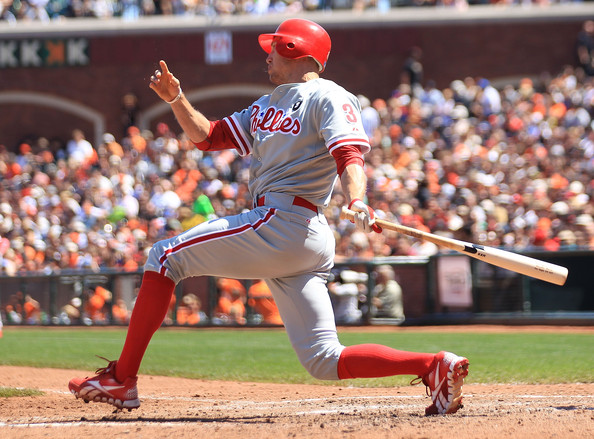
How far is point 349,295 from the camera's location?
12.3 meters

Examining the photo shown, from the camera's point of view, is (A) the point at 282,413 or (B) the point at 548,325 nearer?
(A) the point at 282,413

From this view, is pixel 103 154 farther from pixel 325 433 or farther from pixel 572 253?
pixel 325 433

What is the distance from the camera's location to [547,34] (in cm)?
2183

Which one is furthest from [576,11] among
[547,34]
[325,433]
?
[325,433]

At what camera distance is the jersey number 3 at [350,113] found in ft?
13.2

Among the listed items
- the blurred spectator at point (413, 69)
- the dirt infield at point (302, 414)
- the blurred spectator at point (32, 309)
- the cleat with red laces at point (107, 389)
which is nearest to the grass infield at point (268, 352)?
the dirt infield at point (302, 414)

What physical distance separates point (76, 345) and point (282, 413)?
20.5ft

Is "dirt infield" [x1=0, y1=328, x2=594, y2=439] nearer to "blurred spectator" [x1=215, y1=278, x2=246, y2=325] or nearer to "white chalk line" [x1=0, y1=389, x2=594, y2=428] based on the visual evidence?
"white chalk line" [x1=0, y1=389, x2=594, y2=428]

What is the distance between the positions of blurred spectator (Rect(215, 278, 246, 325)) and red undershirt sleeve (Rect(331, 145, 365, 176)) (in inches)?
352

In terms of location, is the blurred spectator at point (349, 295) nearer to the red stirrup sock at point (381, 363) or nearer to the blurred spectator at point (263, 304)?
the blurred spectator at point (263, 304)

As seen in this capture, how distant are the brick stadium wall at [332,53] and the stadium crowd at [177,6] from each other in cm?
27

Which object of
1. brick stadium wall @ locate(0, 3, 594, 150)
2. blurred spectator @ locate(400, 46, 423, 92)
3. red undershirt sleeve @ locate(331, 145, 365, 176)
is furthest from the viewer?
brick stadium wall @ locate(0, 3, 594, 150)

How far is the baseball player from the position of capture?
4.04 metres

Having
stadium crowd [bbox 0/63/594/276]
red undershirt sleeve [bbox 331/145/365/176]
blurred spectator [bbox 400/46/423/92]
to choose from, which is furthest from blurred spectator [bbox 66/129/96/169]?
red undershirt sleeve [bbox 331/145/365/176]
